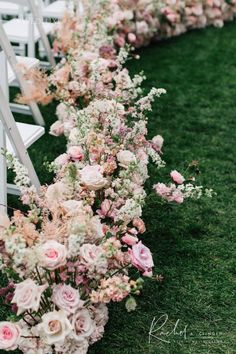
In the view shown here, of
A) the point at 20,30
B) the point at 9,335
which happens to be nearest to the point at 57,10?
the point at 20,30

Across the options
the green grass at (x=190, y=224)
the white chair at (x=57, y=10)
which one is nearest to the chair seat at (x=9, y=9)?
the white chair at (x=57, y=10)

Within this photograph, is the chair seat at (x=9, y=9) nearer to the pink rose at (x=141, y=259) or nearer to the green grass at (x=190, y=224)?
the green grass at (x=190, y=224)

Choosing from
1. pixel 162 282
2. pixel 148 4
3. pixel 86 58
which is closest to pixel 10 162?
pixel 162 282

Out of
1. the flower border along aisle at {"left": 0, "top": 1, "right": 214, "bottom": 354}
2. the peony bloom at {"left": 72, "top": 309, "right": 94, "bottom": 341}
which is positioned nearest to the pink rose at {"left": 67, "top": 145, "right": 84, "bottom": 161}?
the flower border along aisle at {"left": 0, "top": 1, "right": 214, "bottom": 354}

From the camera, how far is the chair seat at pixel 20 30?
4.30 meters

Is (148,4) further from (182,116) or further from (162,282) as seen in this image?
(162,282)

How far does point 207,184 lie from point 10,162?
157cm

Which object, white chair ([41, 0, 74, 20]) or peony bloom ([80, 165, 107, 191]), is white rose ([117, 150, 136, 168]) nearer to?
peony bloom ([80, 165, 107, 191])

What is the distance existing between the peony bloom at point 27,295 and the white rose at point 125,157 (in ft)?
2.66

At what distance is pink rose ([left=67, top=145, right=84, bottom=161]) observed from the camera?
2.61 m

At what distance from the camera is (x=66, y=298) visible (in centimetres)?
201

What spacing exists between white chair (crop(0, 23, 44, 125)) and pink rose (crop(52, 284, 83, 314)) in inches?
53.5

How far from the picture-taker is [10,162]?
2.23 m

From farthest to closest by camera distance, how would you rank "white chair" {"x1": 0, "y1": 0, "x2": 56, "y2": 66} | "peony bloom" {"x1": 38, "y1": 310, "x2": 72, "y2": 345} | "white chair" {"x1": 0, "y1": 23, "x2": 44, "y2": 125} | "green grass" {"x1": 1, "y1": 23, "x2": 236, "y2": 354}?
"white chair" {"x1": 0, "y1": 0, "x2": 56, "y2": 66} → "white chair" {"x1": 0, "y1": 23, "x2": 44, "y2": 125} → "green grass" {"x1": 1, "y1": 23, "x2": 236, "y2": 354} → "peony bloom" {"x1": 38, "y1": 310, "x2": 72, "y2": 345}
